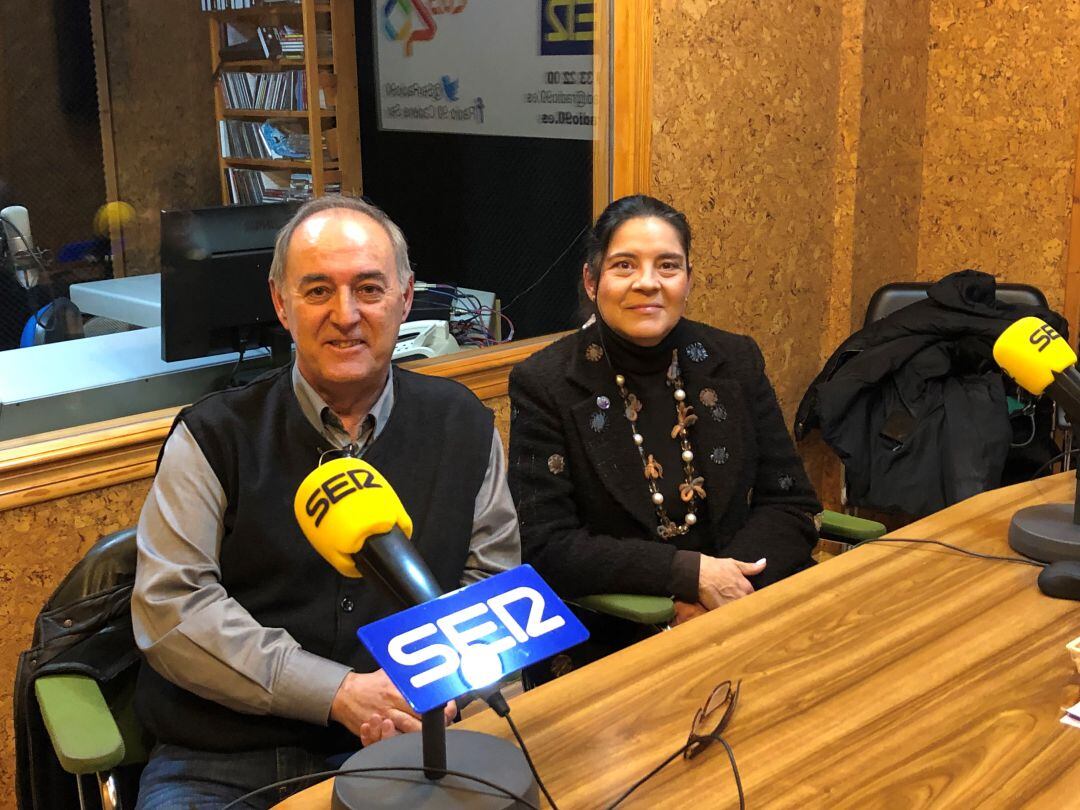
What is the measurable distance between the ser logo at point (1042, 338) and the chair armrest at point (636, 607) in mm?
723

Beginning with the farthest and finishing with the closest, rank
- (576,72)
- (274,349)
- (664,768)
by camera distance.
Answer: (576,72) < (274,349) < (664,768)

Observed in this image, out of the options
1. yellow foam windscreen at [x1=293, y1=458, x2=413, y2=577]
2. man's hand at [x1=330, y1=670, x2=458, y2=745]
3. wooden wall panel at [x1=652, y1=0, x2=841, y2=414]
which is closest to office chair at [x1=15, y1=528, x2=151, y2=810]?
man's hand at [x1=330, y1=670, x2=458, y2=745]

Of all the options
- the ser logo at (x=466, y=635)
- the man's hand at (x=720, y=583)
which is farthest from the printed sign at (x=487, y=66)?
the ser logo at (x=466, y=635)

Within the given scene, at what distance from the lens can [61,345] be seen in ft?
9.13

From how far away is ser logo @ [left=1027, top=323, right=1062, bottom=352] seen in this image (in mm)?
1720

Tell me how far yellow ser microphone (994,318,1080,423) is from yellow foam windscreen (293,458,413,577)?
1087 mm

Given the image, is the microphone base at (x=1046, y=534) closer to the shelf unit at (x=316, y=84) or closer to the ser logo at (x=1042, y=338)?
the ser logo at (x=1042, y=338)

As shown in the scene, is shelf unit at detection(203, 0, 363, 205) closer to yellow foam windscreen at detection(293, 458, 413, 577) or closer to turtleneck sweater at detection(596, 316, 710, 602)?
turtleneck sweater at detection(596, 316, 710, 602)

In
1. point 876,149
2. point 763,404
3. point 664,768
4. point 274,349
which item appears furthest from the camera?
point 876,149

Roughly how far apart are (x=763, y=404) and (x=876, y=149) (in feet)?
6.09

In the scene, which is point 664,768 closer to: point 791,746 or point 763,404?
point 791,746

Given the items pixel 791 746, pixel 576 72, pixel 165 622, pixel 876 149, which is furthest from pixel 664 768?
pixel 876 149

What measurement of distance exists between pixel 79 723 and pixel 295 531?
15.2 inches

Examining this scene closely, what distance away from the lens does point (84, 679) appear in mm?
1643
